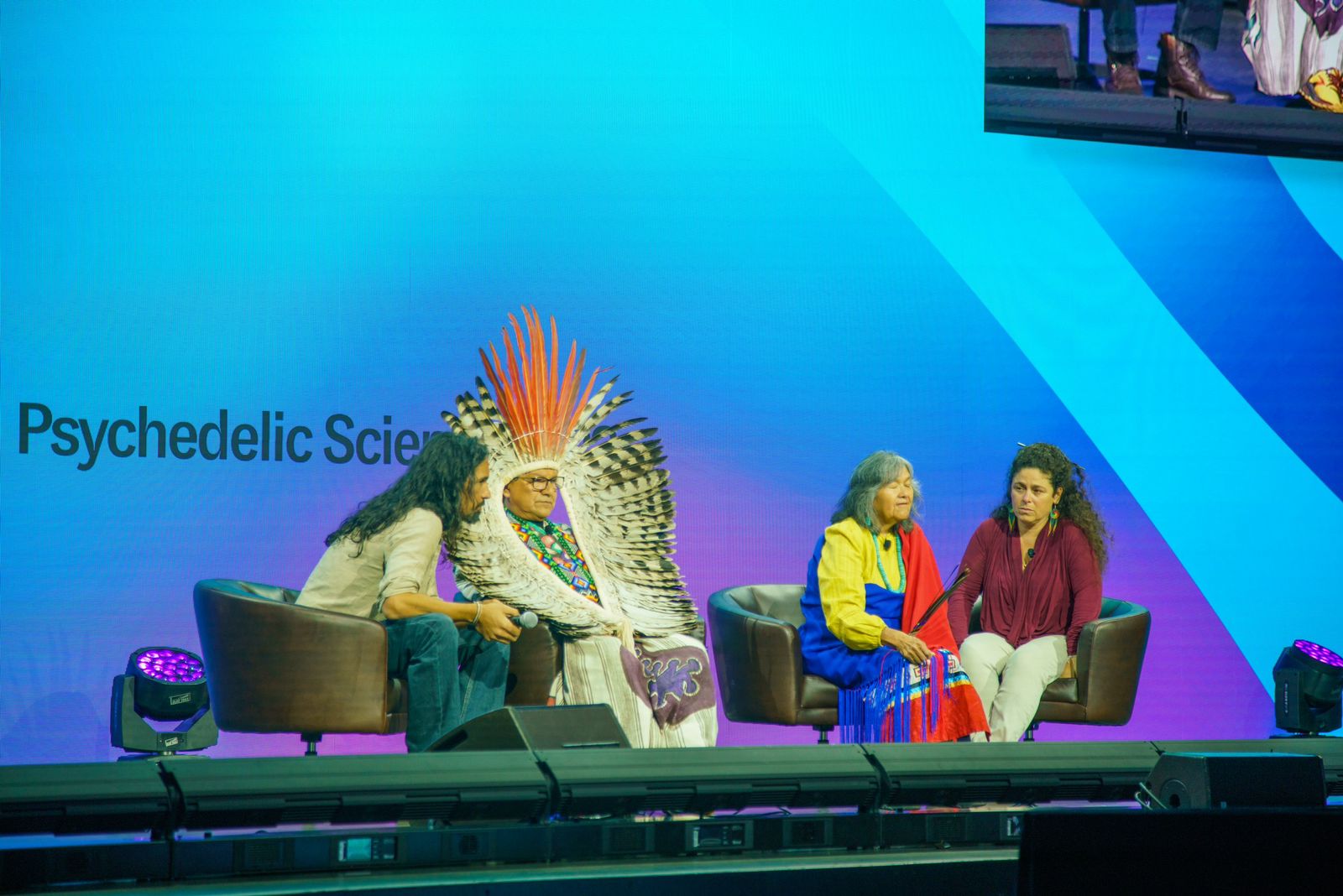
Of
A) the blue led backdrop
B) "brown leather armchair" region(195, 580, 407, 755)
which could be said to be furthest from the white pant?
"brown leather armchair" region(195, 580, 407, 755)

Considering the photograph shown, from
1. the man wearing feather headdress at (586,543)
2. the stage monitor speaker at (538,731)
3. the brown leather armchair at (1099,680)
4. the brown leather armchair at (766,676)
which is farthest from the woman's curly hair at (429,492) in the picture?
the brown leather armchair at (1099,680)

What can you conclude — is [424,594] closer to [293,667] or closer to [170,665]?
[293,667]

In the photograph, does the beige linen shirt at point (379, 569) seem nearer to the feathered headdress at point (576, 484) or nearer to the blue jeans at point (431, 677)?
the blue jeans at point (431, 677)

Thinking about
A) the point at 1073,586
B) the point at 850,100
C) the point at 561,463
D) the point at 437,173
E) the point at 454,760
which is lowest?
the point at 454,760

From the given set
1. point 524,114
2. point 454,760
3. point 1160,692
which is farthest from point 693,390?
point 454,760

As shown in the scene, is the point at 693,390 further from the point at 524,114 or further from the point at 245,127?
the point at 245,127

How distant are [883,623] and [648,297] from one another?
1.47 metres

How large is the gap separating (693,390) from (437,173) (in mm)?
1212

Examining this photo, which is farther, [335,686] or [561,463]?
[561,463]

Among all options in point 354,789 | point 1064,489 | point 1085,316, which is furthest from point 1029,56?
point 354,789

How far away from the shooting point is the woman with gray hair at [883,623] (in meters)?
5.03

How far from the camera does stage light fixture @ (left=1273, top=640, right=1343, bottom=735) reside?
18.2 ft

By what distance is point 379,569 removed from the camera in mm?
4777

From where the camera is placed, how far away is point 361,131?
511 cm
